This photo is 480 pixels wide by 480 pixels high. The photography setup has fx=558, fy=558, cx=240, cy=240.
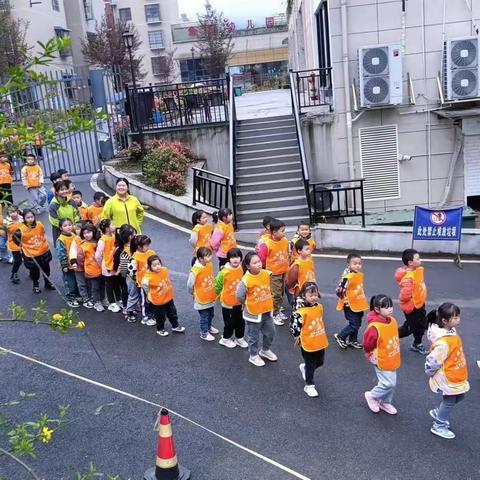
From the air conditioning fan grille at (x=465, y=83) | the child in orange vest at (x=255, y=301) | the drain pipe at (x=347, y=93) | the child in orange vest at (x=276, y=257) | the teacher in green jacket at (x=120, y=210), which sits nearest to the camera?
the child in orange vest at (x=255, y=301)

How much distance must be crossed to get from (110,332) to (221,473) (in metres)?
3.31

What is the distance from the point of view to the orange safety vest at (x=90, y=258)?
8.02 m

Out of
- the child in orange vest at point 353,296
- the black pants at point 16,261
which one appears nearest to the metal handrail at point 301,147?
the child in orange vest at point 353,296

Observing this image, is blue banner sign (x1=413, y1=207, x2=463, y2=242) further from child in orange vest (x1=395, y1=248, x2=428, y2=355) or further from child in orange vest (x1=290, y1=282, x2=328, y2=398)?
child in orange vest (x1=290, y1=282, x2=328, y2=398)

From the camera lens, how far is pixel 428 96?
12.9 metres

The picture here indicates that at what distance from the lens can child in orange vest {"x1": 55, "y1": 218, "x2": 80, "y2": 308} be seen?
8195mm

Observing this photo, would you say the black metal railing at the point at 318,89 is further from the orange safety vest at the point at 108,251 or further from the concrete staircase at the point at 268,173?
the orange safety vest at the point at 108,251

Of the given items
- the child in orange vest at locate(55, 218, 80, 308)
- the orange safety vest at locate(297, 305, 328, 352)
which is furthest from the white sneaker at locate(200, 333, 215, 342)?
the child in orange vest at locate(55, 218, 80, 308)

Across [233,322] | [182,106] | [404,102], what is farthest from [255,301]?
[182,106]

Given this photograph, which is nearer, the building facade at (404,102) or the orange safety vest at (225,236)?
the orange safety vest at (225,236)

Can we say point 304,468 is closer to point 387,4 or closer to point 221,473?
point 221,473

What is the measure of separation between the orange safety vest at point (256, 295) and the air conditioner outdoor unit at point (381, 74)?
293 inches

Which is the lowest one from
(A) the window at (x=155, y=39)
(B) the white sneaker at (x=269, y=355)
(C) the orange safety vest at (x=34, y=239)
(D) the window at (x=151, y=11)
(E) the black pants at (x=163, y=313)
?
(B) the white sneaker at (x=269, y=355)

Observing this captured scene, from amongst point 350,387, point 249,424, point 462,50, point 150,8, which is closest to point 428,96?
point 462,50
